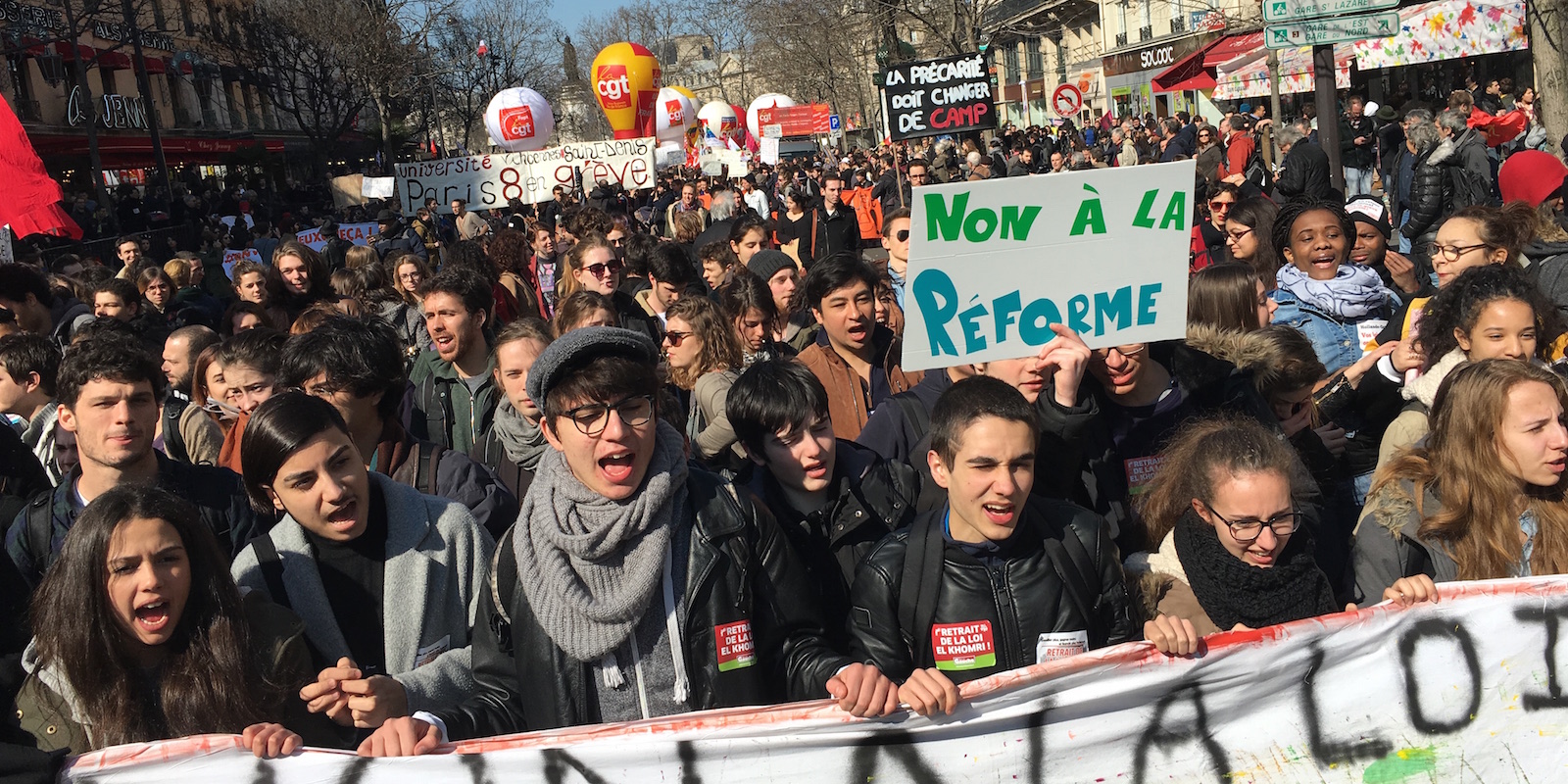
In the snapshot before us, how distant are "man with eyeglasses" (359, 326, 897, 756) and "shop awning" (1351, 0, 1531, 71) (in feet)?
89.3

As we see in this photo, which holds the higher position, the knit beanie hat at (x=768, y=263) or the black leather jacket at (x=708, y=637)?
the knit beanie hat at (x=768, y=263)

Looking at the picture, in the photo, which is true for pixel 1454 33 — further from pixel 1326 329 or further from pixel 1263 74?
pixel 1326 329

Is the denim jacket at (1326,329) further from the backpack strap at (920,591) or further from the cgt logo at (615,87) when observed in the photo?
the cgt logo at (615,87)

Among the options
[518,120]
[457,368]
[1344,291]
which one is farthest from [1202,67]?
[457,368]

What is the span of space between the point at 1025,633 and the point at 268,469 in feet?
6.12

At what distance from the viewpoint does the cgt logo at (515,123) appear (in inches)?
1055

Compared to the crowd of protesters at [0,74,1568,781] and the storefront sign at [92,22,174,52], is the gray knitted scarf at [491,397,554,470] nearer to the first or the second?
the crowd of protesters at [0,74,1568,781]

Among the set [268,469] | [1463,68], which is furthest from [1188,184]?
[1463,68]

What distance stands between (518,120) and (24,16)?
1563 cm

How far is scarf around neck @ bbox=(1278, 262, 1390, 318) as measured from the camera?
5.32m

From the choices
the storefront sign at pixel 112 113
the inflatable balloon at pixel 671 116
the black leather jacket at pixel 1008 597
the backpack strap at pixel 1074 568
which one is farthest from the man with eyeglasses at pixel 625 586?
the storefront sign at pixel 112 113

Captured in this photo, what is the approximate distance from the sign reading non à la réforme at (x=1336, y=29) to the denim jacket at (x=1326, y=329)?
106 inches

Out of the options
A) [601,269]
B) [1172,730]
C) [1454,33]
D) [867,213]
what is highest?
[1454,33]

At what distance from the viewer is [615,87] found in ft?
130
